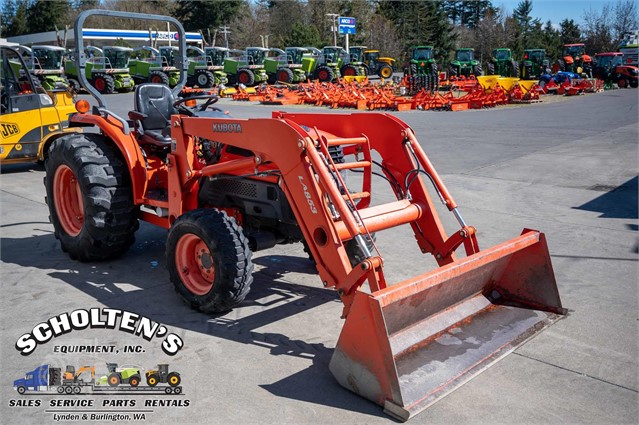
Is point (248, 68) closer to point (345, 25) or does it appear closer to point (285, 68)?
point (285, 68)

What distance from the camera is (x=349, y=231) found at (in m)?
3.86

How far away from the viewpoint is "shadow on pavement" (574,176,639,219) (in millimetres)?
7680

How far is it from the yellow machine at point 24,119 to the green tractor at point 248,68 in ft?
78.7

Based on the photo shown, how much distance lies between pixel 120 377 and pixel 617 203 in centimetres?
696

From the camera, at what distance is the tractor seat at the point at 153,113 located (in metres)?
5.95

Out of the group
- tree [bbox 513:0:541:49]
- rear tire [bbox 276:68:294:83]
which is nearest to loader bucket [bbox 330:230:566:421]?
rear tire [bbox 276:68:294:83]

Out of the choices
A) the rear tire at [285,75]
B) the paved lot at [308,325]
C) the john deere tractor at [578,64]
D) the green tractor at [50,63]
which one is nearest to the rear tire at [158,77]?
the green tractor at [50,63]

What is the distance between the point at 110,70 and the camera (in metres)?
31.4

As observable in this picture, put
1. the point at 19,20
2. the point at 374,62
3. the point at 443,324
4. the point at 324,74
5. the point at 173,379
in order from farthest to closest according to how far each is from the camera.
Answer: the point at 19,20 < the point at 374,62 < the point at 324,74 < the point at 443,324 < the point at 173,379

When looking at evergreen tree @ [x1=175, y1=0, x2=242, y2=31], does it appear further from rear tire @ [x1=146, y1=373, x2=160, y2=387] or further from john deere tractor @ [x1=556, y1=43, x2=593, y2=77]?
rear tire @ [x1=146, y1=373, x2=160, y2=387]

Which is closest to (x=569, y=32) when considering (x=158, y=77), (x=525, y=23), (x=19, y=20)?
(x=525, y=23)

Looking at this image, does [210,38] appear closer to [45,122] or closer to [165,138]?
[45,122]

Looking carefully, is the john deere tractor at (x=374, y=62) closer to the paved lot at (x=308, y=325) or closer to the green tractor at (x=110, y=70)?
the green tractor at (x=110, y=70)

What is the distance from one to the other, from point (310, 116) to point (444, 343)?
94.3 inches
